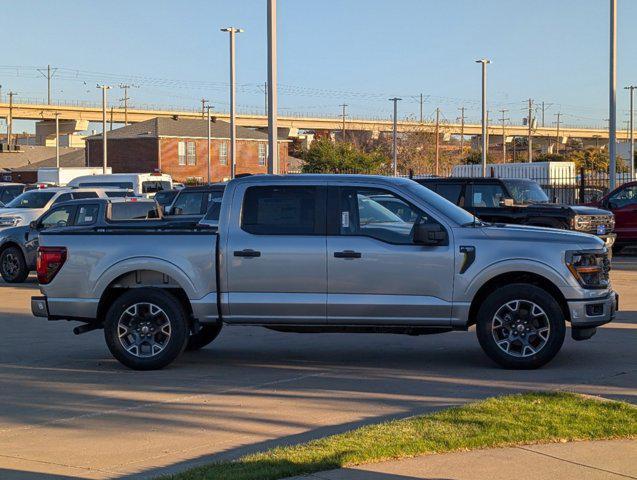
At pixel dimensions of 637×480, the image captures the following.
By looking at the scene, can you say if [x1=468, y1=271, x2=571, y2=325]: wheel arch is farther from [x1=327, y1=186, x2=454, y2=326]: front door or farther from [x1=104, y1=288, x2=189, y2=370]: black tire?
[x1=104, y1=288, x2=189, y2=370]: black tire

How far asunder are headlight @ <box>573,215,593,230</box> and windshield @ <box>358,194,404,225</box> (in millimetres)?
12420

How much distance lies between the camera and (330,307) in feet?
35.1

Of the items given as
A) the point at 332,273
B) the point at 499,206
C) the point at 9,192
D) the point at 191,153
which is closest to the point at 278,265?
the point at 332,273

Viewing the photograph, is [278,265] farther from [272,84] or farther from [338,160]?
[338,160]

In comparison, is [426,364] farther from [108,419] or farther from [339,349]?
[108,419]

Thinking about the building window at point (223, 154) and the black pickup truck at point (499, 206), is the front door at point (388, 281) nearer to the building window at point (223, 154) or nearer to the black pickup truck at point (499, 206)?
the black pickup truck at point (499, 206)

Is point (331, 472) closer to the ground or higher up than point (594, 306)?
closer to the ground

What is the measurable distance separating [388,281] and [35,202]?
66.1 feet

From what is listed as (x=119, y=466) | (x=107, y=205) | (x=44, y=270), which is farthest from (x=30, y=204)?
(x=119, y=466)

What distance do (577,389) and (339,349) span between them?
147 inches

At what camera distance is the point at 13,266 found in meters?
22.5

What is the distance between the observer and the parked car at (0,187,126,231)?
27.5 meters

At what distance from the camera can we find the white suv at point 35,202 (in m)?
27.5

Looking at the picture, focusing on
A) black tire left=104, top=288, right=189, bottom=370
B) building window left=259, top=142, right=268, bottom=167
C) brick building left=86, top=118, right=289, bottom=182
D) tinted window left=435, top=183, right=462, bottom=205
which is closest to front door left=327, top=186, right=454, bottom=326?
black tire left=104, top=288, right=189, bottom=370
